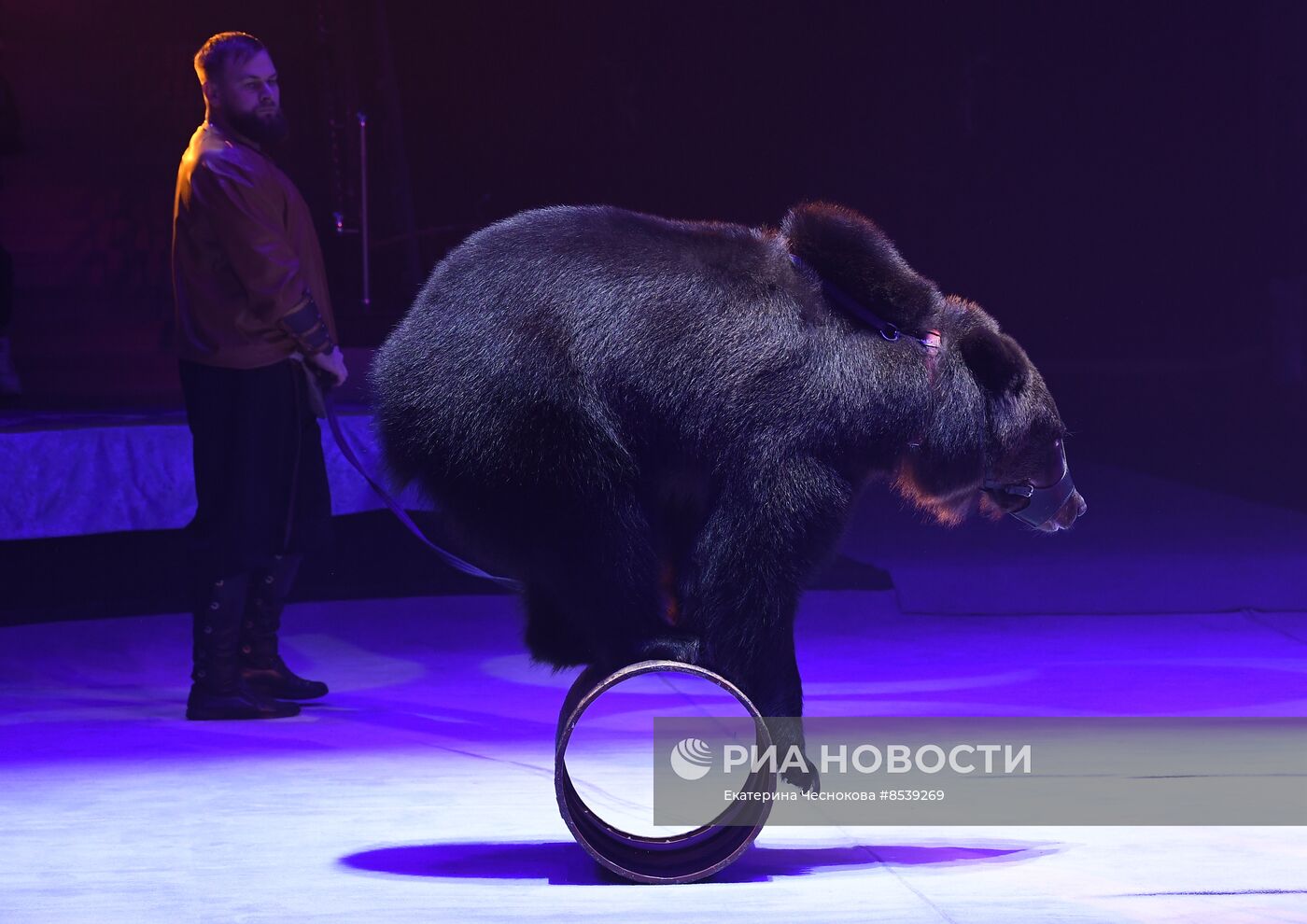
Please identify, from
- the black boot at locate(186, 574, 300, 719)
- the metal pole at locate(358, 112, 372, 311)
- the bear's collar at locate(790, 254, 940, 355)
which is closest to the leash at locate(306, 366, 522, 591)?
the black boot at locate(186, 574, 300, 719)

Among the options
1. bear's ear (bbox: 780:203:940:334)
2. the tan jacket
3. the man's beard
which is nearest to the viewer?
bear's ear (bbox: 780:203:940:334)

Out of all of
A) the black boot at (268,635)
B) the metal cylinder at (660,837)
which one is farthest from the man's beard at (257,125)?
the metal cylinder at (660,837)

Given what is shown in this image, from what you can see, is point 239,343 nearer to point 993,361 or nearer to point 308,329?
point 308,329

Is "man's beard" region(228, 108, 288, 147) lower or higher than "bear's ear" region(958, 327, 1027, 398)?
higher

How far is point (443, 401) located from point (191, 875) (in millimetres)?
1051

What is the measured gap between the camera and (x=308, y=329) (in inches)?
160

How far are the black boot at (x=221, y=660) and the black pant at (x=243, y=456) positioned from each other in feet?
0.21

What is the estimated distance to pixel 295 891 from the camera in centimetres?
279

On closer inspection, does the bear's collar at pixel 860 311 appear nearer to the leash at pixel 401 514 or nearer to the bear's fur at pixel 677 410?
the bear's fur at pixel 677 410

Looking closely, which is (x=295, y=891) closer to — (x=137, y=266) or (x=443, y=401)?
(x=443, y=401)

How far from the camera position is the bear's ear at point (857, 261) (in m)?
2.69

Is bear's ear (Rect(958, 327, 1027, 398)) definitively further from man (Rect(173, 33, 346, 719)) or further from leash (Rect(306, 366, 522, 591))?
man (Rect(173, 33, 346, 719))

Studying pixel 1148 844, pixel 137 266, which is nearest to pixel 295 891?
pixel 1148 844

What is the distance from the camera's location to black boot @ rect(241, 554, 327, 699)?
14.6ft
